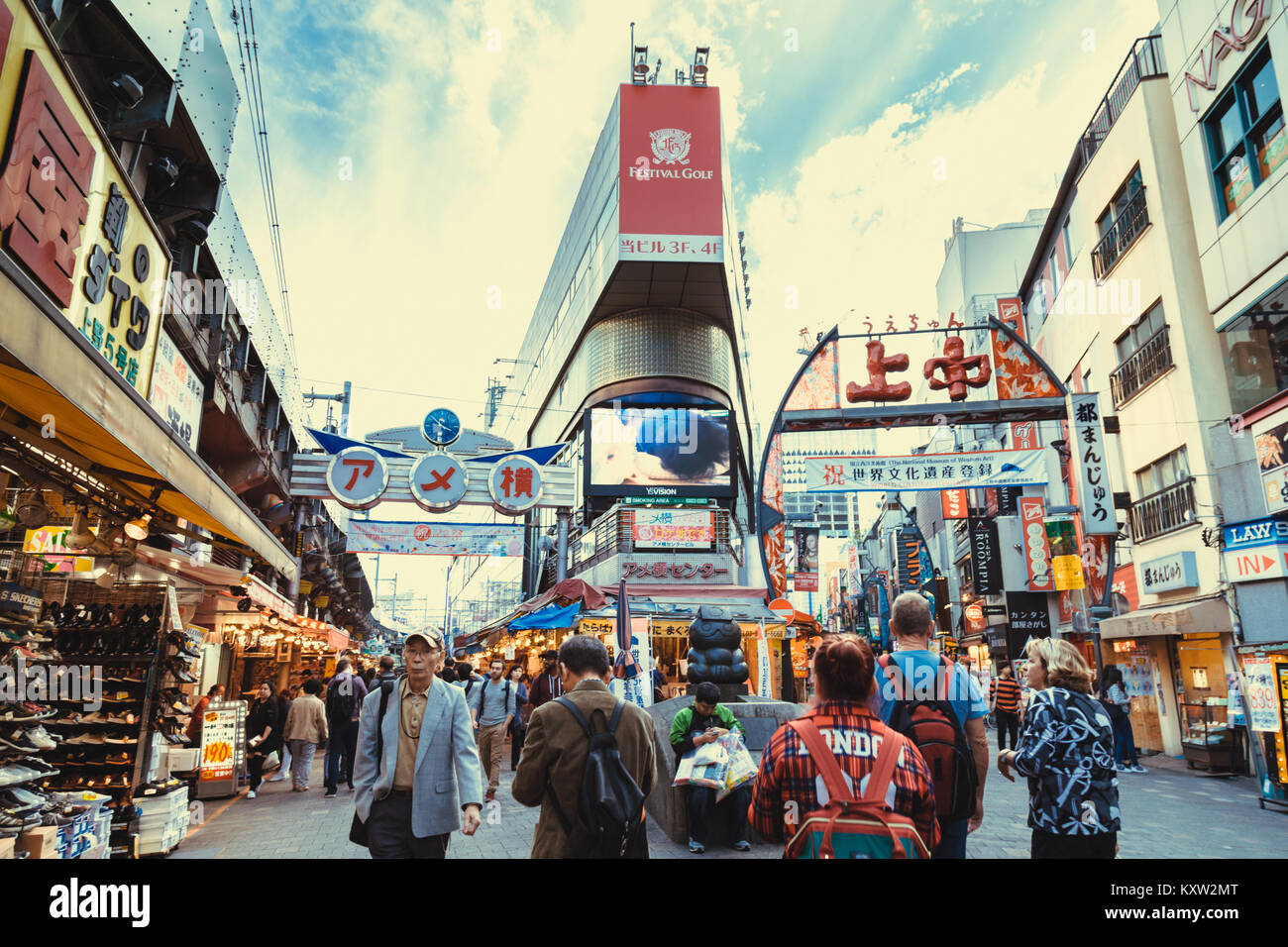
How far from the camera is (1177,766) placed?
13.7 meters

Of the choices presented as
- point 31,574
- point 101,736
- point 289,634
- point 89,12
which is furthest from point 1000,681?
point 289,634

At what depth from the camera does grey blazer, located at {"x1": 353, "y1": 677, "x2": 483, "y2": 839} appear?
3.92 m

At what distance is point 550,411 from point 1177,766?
32.2 metres

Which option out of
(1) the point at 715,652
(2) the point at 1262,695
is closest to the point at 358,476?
(1) the point at 715,652

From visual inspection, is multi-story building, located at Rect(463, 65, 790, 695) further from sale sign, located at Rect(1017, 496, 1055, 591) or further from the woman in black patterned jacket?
the woman in black patterned jacket

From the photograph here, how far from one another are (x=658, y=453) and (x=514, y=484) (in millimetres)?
13973

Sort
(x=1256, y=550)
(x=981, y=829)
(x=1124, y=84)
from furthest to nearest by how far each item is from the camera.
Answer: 1. (x=1124, y=84)
2. (x=1256, y=550)
3. (x=981, y=829)

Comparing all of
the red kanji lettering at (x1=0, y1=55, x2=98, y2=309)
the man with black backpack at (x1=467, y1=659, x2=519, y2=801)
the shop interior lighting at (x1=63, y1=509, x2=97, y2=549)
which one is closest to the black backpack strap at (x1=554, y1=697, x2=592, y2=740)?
the red kanji lettering at (x1=0, y1=55, x2=98, y2=309)

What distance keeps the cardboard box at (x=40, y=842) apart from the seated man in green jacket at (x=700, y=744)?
458cm

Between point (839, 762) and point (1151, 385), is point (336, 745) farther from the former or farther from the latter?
point (1151, 385)

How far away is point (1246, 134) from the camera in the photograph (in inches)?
492

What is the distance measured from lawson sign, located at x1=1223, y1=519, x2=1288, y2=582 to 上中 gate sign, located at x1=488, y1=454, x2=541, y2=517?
11550 millimetres

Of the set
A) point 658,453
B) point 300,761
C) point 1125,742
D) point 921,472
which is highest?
point 658,453
